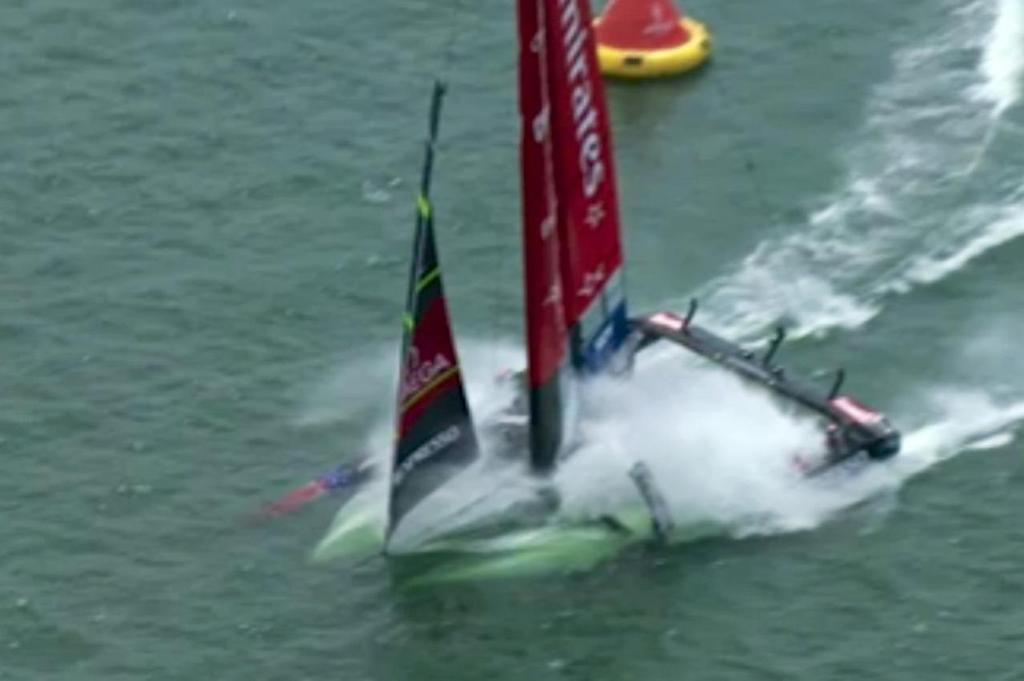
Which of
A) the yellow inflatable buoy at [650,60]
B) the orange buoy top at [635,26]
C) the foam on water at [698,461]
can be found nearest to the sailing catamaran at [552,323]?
the foam on water at [698,461]

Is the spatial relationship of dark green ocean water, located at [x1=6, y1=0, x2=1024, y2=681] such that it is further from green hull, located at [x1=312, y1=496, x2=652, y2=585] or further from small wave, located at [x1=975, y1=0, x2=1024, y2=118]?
green hull, located at [x1=312, y1=496, x2=652, y2=585]

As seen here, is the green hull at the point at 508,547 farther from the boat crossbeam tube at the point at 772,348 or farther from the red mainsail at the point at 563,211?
the boat crossbeam tube at the point at 772,348

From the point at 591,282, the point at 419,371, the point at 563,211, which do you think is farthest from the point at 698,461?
the point at 419,371

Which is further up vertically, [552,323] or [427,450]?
[552,323]

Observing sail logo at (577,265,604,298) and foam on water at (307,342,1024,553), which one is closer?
sail logo at (577,265,604,298)

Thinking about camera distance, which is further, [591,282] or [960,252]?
[960,252]

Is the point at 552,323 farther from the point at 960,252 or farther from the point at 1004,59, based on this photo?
the point at 1004,59

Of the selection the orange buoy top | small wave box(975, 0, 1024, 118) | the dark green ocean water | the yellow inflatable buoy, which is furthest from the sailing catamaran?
the orange buoy top
